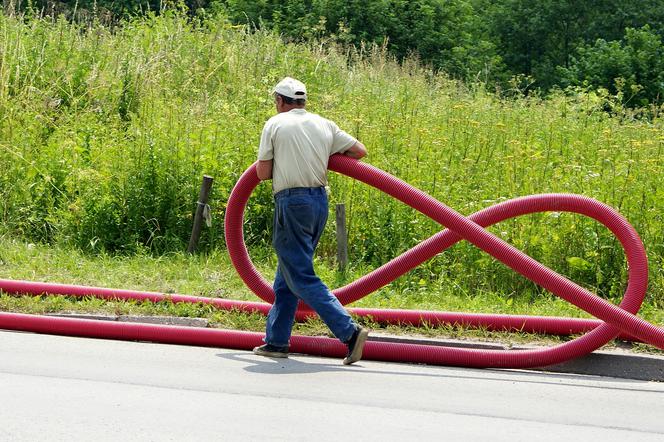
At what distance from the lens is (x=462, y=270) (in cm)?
1009

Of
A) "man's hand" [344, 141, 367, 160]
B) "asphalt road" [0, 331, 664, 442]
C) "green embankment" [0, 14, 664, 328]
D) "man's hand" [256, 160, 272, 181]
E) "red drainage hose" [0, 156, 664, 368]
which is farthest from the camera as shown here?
"green embankment" [0, 14, 664, 328]

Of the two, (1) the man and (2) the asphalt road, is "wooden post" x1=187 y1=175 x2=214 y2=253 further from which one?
(1) the man

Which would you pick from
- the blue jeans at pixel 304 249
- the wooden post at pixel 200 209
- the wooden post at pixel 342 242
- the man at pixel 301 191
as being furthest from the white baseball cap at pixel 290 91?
the wooden post at pixel 200 209

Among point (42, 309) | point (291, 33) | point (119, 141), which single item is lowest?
point (42, 309)

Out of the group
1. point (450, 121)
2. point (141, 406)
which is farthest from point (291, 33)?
point (141, 406)

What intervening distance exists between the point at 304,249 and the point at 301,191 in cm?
40

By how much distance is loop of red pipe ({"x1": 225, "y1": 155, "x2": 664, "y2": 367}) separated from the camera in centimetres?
721

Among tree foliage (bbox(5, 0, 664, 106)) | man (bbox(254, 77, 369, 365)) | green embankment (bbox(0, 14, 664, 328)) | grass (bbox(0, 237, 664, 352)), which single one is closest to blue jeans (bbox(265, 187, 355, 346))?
man (bbox(254, 77, 369, 365))

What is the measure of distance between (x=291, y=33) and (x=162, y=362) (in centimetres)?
2054

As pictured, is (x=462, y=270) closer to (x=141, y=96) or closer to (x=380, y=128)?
(x=380, y=128)

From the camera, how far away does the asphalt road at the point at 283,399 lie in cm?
572

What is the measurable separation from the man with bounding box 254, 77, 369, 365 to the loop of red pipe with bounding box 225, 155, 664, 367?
0.24 m

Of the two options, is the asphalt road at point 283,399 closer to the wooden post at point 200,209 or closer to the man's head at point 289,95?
the man's head at point 289,95

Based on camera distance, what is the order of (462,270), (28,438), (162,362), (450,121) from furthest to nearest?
(450,121), (462,270), (162,362), (28,438)
